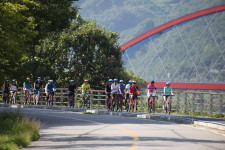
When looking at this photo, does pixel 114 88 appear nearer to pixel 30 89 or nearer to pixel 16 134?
pixel 30 89

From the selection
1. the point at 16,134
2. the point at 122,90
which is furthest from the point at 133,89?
the point at 16,134

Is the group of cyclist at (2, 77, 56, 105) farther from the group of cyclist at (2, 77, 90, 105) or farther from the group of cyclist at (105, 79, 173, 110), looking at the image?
the group of cyclist at (105, 79, 173, 110)

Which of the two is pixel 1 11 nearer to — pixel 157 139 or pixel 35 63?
pixel 157 139

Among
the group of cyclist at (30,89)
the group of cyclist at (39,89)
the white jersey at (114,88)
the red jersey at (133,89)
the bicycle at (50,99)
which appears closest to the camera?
the red jersey at (133,89)

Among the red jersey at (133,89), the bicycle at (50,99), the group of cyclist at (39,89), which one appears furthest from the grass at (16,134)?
the bicycle at (50,99)

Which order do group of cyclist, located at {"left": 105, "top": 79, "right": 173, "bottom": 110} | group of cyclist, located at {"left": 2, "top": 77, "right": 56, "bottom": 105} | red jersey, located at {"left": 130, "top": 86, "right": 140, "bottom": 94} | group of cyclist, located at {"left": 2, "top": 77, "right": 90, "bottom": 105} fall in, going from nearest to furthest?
group of cyclist, located at {"left": 105, "top": 79, "right": 173, "bottom": 110} < red jersey, located at {"left": 130, "top": 86, "right": 140, "bottom": 94} < group of cyclist, located at {"left": 2, "top": 77, "right": 90, "bottom": 105} < group of cyclist, located at {"left": 2, "top": 77, "right": 56, "bottom": 105}

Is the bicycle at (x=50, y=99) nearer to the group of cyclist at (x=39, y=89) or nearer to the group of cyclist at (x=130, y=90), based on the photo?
the group of cyclist at (x=39, y=89)

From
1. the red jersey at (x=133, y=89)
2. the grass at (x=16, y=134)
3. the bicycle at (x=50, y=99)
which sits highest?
the red jersey at (x=133, y=89)

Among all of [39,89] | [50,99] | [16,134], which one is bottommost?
[16,134]

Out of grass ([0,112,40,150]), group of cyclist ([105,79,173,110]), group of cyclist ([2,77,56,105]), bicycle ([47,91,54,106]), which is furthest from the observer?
bicycle ([47,91,54,106])

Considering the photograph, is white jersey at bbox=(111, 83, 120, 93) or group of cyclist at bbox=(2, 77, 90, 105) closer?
white jersey at bbox=(111, 83, 120, 93)

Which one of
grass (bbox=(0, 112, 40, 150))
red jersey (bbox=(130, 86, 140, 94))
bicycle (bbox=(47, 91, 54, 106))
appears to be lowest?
grass (bbox=(0, 112, 40, 150))

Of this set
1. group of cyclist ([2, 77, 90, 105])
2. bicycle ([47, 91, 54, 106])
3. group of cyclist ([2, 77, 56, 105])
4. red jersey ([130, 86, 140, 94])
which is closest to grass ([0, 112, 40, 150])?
red jersey ([130, 86, 140, 94])

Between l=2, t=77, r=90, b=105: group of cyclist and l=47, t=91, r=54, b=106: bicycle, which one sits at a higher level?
l=2, t=77, r=90, b=105: group of cyclist
